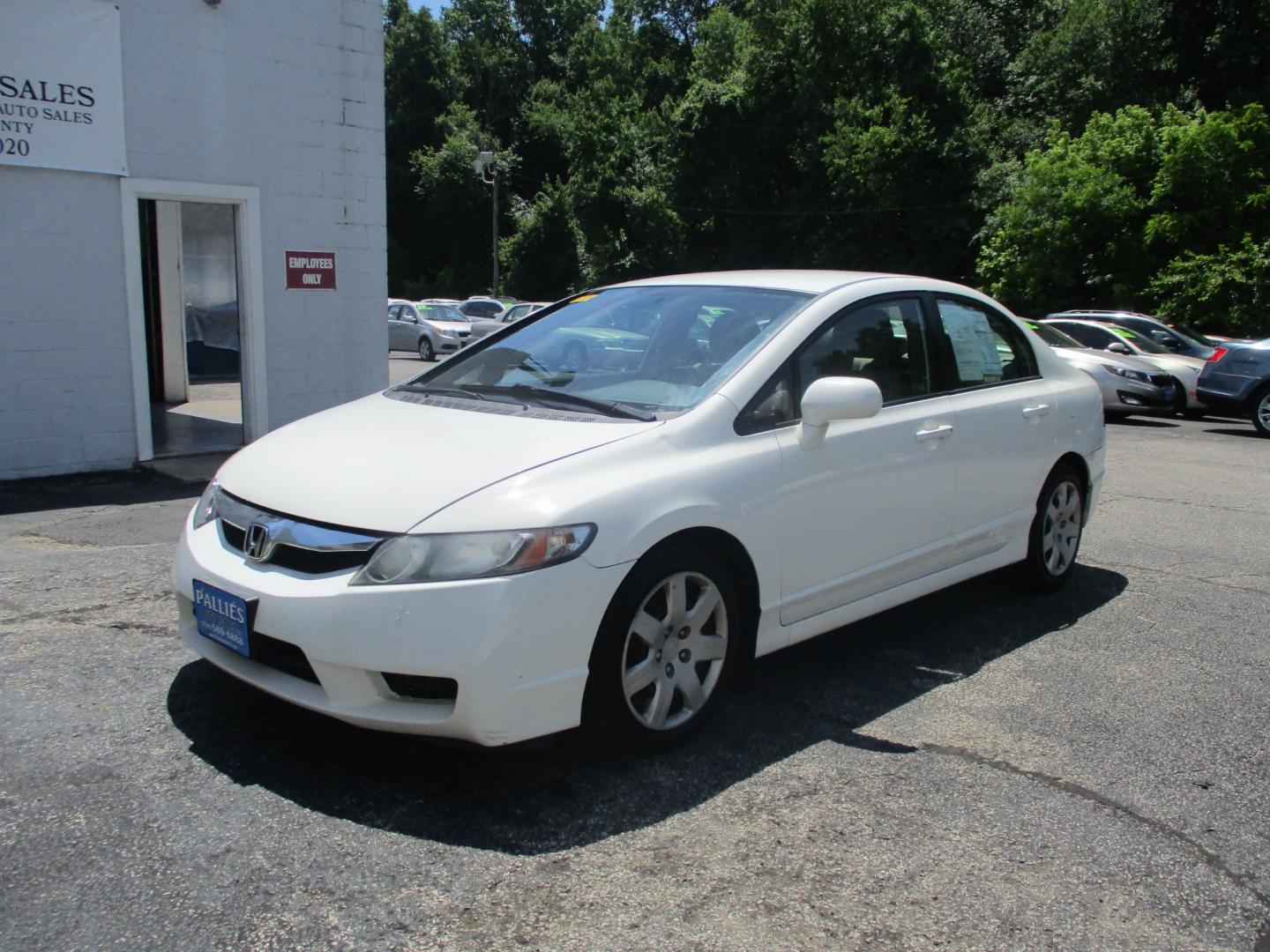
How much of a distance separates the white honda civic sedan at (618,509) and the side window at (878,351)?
13 mm

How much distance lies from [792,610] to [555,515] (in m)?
1.19

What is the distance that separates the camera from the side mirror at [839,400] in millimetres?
3773

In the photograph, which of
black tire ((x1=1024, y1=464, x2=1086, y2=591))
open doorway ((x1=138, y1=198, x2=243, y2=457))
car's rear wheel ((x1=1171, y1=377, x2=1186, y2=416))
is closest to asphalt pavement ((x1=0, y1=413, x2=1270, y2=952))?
black tire ((x1=1024, y1=464, x2=1086, y2=591))

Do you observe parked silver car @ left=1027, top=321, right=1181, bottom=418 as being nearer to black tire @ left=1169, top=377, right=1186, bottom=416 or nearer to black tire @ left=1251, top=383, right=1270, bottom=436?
black tire @ left=1169, top=377, right=1186, bottom=416

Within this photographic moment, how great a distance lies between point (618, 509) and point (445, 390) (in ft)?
4.60

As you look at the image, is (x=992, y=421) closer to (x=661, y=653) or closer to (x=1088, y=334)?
(x=661, y=653)

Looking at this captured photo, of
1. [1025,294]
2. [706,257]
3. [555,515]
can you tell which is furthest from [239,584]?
[706,257]

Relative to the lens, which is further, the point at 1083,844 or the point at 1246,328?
the point at 1246,328

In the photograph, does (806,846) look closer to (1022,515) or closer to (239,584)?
(239,584)

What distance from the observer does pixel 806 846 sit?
10.0 ft

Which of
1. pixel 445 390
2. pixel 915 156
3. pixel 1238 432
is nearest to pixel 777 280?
pixel 445 390

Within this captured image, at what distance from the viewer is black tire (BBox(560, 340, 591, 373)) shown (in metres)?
4.28

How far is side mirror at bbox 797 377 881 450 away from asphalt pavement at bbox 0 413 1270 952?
43.8 inches

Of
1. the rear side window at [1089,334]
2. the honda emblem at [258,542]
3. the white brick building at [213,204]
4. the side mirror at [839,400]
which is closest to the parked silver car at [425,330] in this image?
the rear side window at [1089,334]
